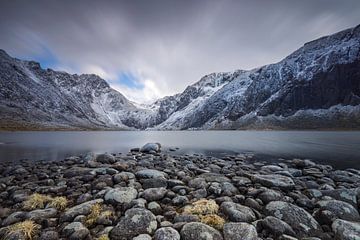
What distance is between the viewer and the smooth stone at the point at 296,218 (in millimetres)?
9745

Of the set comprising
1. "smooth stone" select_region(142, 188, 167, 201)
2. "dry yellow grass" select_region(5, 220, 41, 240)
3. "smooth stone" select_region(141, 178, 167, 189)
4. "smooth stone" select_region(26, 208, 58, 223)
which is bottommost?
"dry yellow grass" select_region(5, 220, 41, 240)

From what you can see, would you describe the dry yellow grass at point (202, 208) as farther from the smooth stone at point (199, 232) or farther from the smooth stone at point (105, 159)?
the smooth stone at point (105, 159)

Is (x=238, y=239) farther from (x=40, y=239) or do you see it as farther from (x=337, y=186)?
(x=337, y=186)

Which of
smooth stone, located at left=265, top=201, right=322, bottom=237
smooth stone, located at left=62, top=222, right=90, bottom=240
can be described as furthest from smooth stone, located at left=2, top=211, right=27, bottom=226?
smooth stone, located at left=265, top=201, right=322, bottom=237

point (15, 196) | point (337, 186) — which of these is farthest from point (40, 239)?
point (337, 186)

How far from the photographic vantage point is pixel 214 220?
1016 cm

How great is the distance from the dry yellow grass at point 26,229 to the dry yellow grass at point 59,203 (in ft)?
6.67

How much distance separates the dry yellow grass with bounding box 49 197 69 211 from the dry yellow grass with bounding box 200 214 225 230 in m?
7.38

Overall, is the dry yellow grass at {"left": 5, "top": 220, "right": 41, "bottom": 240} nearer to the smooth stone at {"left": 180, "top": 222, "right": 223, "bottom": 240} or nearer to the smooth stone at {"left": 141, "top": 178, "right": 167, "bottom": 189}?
the smooth stone at {"left": 180, "top": 222, "right": 223, "bottom": 240}

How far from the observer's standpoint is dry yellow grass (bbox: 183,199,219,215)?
36.1ft

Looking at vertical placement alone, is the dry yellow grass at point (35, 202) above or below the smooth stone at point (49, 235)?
above

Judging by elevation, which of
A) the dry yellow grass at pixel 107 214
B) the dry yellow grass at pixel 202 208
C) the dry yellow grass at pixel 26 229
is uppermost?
the dry yellow grass at pixel 202 208

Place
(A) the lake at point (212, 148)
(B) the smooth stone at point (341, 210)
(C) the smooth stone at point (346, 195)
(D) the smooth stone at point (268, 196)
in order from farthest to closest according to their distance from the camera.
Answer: (A) the lake at point (212, 148) → (C) the smooth stone at point (346, 195) → (D) the smooth stone at point (268, 196) → (B) the smooth stone at point (341, 210)

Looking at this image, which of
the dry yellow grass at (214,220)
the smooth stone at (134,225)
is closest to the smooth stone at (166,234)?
A: the smooth stone at (134,225)
